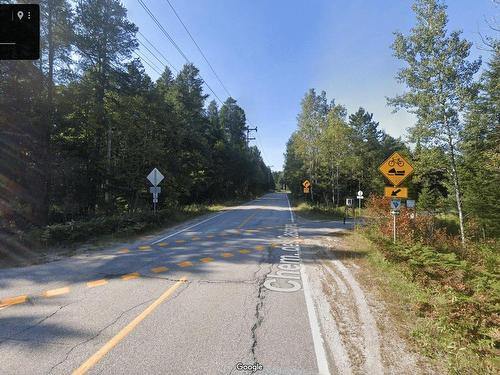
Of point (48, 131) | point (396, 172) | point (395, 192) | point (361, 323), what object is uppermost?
point (48, 131)

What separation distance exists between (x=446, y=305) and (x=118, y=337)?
16.6ft

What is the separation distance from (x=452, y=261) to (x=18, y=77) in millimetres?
19805

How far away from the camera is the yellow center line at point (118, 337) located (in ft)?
12.3

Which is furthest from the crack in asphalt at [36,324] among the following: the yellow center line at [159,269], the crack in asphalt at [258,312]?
the crack in asphalt at [258,312]

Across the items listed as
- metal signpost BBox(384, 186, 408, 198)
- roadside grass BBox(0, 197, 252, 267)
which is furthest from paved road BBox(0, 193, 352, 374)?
metal signpost BBox(384, 186, 408, 198)

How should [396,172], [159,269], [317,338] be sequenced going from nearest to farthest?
[317,338], [159,269], [396,172]

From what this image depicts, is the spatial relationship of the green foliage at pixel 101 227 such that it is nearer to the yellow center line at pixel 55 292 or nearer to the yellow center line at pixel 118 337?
the yellow center line at pixel 55 292

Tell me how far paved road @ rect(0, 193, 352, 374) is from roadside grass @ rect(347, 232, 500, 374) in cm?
149

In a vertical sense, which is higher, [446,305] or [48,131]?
[48,131]

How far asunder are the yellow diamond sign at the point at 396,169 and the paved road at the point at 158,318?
4.44 meters

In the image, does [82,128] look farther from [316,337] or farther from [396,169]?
[316,337]

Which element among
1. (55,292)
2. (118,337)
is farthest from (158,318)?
(55,292)

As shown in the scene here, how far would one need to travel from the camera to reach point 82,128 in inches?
866

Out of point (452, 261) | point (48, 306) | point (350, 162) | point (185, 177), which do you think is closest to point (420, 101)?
point (452, 261)
